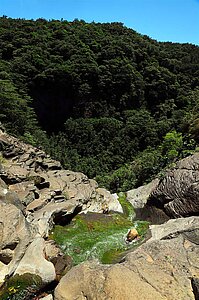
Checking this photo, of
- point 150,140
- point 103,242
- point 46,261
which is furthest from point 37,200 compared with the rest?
point 150,140

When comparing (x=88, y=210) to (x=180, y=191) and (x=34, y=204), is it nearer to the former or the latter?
(x=34, y=204)

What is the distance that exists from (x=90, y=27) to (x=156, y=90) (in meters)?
18.0

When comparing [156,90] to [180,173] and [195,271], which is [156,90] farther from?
[195,271]

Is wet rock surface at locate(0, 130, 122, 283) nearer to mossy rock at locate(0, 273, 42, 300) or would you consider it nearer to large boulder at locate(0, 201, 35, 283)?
large boulder at locate(0, 201, 35, 283)

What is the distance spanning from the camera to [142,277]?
24.6 ft

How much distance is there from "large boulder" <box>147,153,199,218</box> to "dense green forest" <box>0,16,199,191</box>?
1133 inches

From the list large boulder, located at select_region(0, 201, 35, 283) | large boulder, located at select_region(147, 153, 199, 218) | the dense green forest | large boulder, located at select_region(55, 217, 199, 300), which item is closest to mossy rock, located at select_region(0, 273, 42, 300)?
large boulder, located at select_region(0, 201, 35, 283)

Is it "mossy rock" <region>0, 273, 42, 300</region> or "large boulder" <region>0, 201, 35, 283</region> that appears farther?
"large boulder" <region>0, 201, 35, 283</region>

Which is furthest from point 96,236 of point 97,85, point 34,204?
point 97,85

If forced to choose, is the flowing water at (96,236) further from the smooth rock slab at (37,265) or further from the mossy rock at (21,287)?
the mossy rock at (21,287)

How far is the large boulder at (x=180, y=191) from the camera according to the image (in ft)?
49.8

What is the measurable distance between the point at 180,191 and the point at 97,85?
45748 millimetres

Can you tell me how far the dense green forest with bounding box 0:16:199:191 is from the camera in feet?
169

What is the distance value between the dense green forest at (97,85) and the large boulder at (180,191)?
2877 centimetres
